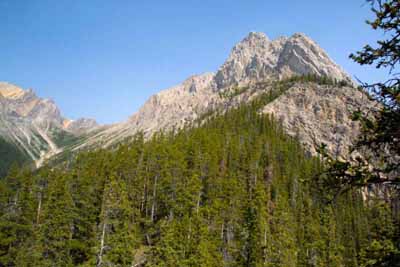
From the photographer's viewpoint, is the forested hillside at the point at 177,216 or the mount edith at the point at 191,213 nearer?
the mount edith at the point at 191,213

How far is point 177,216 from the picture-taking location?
46.5 m

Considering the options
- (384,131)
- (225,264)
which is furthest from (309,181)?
(225,264)

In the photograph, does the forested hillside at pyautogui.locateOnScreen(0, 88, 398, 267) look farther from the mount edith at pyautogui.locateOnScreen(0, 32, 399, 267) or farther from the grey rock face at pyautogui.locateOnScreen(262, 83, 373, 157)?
the grey rock face at pyautogui.locateOnScreen(262, 83, 373, 157)

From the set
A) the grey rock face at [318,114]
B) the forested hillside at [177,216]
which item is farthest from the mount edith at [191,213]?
the grey rock face at [318,114]

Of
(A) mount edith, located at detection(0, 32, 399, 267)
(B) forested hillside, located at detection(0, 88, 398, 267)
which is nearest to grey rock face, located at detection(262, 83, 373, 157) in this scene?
(A) mount edith, located at detection(0, 32, 399, 267)

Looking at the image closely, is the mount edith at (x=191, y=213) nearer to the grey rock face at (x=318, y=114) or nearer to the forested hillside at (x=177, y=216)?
the forested hillside at (x=177, y=216)

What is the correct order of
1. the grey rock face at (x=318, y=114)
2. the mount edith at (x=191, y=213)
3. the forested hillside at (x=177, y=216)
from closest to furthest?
the mount edith at (x=191, y=213), the forested hillside at (x=177, y=216), the grey rock face at (x=318, y=114)

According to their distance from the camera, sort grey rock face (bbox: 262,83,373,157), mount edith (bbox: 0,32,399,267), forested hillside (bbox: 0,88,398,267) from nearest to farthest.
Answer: mount edith (bbox: 0,32,399,267) → forested hillside (bbox: 0,88,398,267) → grey rock face (bbox: 262,83,373,157)

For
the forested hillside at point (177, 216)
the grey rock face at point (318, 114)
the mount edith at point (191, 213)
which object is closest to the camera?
the mount edith at point (191, 213)

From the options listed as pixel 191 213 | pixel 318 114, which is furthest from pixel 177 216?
pixel 318 114

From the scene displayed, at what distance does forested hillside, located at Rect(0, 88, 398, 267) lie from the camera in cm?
3064

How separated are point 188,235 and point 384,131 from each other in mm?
28817

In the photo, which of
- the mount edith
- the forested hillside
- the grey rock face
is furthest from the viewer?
the grey rock face

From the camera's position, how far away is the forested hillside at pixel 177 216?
3064 cm
